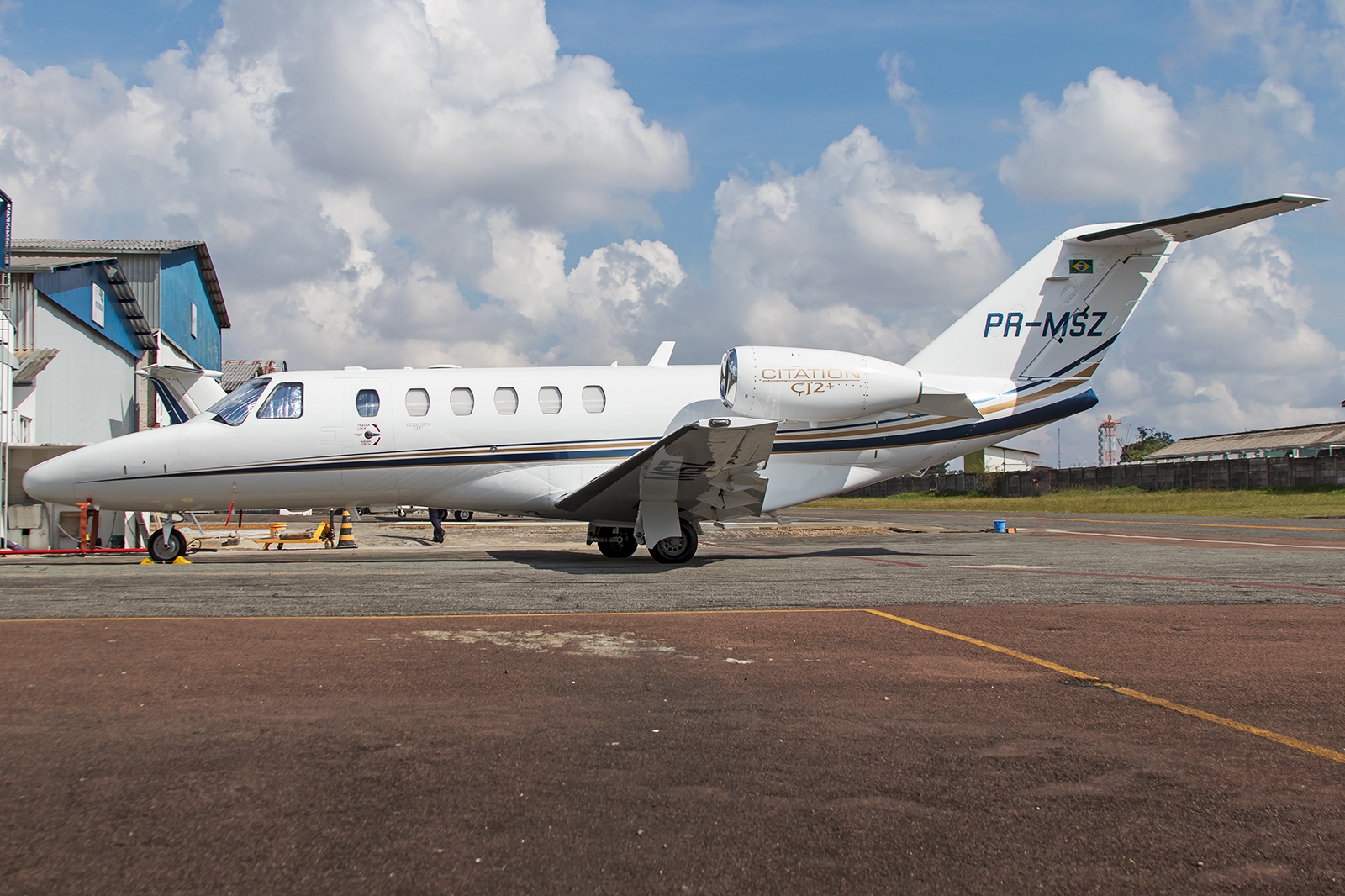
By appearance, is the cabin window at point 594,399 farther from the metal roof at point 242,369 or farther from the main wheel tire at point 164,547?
the metal roof at point 242,369

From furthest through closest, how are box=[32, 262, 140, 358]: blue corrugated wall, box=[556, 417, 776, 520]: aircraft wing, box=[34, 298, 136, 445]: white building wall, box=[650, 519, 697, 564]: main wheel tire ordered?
box=[32, 262, 140, 358]: blue corrugated wall → box=[34, 298, 136, 445]: white building wall → box=[650, 519, 697, 564]: main wheel tire → box=[556, 417, 776, 520]: aircraft wing

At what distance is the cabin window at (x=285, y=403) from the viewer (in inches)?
543

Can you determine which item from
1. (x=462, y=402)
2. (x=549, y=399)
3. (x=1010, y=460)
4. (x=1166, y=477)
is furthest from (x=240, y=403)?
(x=1010, y=460)

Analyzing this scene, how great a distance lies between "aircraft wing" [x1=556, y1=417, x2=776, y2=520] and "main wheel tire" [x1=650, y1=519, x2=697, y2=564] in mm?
462

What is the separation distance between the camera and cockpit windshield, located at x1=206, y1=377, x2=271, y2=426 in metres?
13.7

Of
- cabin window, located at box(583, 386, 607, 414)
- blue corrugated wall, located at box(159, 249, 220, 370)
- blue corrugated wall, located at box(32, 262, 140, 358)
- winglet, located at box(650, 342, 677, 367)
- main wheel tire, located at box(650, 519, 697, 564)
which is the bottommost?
main wheel tire, located at box(650, 519, 697, 564)

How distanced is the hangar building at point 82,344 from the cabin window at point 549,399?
10542 mm

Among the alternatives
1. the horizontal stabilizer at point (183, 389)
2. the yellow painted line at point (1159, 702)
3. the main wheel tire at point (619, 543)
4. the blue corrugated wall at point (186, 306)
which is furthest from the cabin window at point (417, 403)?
the blue corrugated wall at point (186, 306)

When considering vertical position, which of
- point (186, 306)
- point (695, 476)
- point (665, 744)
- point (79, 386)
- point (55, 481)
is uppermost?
point (186, 306)

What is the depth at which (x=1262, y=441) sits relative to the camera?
79.9 metres

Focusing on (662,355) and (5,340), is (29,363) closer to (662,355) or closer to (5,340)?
(5,340)

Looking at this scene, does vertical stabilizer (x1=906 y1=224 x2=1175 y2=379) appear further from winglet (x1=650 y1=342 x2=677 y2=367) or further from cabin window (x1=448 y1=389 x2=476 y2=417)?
cabin window (x1=448 y1=389 x2=476 y2=417)

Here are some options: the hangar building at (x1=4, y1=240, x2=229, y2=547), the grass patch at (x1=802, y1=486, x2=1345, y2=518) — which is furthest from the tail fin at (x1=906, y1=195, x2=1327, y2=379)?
the grass patch at (x1=802, y1=486, x2=1345, y2=518)

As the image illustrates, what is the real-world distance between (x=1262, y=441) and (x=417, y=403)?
3411 inches
